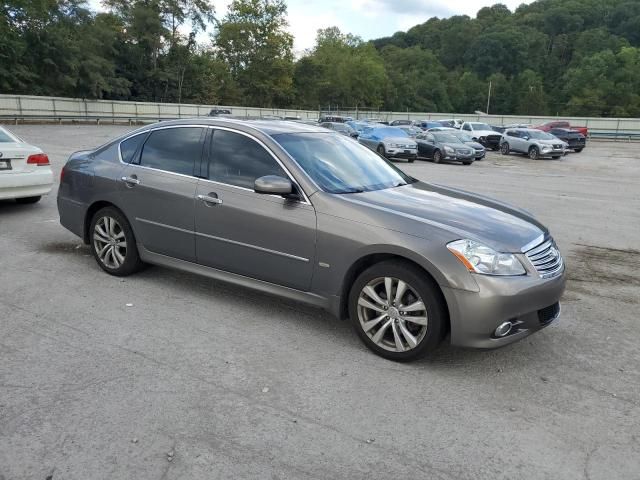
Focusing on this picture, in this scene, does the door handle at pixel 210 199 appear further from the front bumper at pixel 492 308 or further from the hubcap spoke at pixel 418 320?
the front bumper at pixel 492 308

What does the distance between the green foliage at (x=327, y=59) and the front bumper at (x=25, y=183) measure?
143 feet

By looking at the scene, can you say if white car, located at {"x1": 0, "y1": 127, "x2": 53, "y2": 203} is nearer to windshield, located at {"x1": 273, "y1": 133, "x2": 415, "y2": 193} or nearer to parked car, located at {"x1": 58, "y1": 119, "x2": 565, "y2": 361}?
parked car, located at {"x1": 58, "y1": 119, "x2": 565, "y2": 361}

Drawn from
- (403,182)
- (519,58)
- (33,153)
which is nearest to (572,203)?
(403,182)

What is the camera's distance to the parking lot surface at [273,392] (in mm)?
2891

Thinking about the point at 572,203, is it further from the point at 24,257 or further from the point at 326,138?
the point at 24,257

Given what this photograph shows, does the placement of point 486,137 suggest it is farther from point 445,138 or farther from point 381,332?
point 381,332

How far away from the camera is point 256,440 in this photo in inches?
120

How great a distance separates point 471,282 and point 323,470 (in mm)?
1592

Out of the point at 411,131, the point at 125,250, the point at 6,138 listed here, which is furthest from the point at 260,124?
the point at 411,131

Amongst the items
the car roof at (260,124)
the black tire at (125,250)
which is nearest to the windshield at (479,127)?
the car roof at (260,124)

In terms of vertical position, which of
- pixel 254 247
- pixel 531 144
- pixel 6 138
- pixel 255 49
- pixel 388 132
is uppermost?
pixel 255 49

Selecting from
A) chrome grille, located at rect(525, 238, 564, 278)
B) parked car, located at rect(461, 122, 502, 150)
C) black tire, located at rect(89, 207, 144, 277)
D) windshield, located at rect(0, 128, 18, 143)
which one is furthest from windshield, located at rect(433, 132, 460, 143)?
chrome grille, located at rect(525, 238, 564, 278)

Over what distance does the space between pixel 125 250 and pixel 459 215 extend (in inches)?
130

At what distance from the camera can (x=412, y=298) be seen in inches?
155
